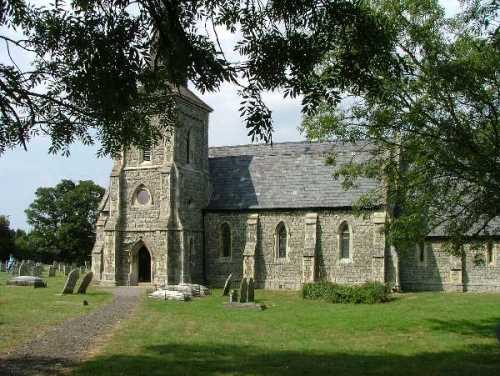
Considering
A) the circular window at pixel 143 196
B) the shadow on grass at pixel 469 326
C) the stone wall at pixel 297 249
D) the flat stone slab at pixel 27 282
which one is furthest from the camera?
A: the circular window at pixel 143 196

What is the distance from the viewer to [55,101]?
32.2ft

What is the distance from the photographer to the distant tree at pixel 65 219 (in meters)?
60.8

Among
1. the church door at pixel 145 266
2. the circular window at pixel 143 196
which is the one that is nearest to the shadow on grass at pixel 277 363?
the circular window at pixel 143 196

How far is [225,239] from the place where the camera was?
33969 millimetres

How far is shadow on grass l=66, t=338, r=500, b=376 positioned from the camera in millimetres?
10805

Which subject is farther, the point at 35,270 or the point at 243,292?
the point at 35,270

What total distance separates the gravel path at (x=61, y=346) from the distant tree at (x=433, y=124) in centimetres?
750

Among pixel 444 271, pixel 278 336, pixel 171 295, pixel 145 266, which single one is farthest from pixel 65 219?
pixel 278 336

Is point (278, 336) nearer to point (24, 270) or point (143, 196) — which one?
point (143, 196)

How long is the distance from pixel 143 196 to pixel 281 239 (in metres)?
8.00

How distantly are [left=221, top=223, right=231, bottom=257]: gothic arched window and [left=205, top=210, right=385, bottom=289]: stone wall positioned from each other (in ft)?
0.80

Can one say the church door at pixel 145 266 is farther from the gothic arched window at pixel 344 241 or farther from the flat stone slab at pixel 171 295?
the gothic arched window at pixel 344 241

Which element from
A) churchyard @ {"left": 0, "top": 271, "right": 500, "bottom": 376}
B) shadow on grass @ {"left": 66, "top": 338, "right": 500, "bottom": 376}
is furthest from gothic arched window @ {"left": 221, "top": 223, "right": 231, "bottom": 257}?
Result: shadow on grass @ {"left": 66, "top": 338, "right": 500, "bottom": 376}

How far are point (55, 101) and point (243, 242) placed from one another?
946 inches
